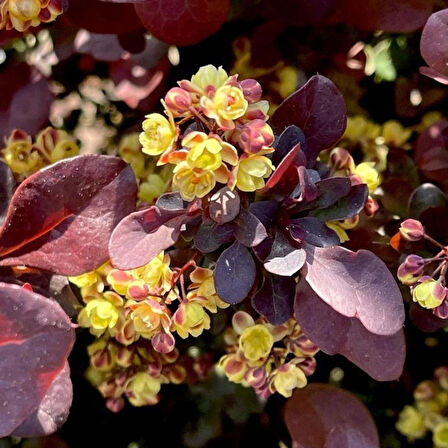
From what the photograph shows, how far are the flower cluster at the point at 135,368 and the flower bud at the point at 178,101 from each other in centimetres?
35

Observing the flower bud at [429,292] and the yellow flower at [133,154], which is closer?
the flower bud at [429,292]

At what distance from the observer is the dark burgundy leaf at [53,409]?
769 mm

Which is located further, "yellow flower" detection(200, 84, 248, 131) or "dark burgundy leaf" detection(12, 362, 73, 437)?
"dark burgundy leaf" detection(12, 362, 73, 437)

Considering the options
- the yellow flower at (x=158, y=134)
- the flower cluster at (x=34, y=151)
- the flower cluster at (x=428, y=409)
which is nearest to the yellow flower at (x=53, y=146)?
the flower cluster at (x=34, y=151)

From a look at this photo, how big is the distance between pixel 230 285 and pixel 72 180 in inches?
7.7

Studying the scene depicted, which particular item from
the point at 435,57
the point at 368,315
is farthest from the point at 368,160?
the point at 368,315

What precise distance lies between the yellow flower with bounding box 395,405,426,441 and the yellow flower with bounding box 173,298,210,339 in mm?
446

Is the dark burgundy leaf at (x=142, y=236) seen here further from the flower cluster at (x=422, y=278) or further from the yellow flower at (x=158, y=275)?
the flower cluster at (x=422, y=278)

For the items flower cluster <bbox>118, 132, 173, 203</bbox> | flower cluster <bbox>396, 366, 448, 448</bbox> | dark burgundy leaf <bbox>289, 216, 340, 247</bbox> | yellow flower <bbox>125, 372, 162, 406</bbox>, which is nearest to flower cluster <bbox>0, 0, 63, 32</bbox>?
flower cluster <bbox>118, 132, 173, 203</bbox>

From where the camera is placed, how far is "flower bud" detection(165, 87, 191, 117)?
67 centimetres

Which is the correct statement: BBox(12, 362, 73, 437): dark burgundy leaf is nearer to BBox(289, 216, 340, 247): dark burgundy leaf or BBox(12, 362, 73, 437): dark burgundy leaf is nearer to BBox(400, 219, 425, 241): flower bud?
BBox(289, 216, 340, 247): dark burgundy leaf

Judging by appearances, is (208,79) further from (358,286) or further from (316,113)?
(358,286)

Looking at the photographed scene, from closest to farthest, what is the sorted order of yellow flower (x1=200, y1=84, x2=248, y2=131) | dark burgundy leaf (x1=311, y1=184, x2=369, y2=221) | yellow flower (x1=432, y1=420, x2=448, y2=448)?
yellow flower (x1=200, y1=84, x2=248, y2=131), dark burgundy leaf (x1=311, y1=184, x2=369, y2=221), yellow flower (x1=432, y1=420, x2=448, y2=448)

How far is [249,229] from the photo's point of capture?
0.72m
